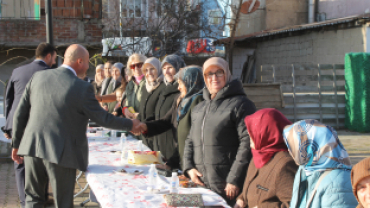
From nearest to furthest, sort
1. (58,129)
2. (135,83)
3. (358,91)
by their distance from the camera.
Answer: (58,129) < (135,83) < (358,91)

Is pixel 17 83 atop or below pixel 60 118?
atop

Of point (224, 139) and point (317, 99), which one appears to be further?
point (317, 99)

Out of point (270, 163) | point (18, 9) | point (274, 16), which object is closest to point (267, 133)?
point (270, 163)

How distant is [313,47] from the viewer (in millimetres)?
15953

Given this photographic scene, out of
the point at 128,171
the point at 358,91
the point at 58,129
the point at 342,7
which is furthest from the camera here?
the point at 342,7

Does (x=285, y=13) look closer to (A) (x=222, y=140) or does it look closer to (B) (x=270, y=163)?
(A) (x=222, y=140)

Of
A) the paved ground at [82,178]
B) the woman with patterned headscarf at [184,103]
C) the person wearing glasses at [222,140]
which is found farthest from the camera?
the paved ground at [82,178]

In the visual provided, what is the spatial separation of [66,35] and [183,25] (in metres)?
5.50

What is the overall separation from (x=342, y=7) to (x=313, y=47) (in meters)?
3.88

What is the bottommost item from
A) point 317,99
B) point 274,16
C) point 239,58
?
point 317,99

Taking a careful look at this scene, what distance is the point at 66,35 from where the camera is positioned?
10.8 meters

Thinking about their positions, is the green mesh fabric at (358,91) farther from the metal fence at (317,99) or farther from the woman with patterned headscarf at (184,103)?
the woman with patterned headscarf at (184,103)

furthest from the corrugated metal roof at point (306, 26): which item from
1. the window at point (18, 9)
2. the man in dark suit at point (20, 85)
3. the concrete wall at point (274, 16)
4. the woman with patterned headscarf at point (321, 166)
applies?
the woman with patterned headscarf at point (321, 166)

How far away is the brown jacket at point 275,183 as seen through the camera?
2.43m
